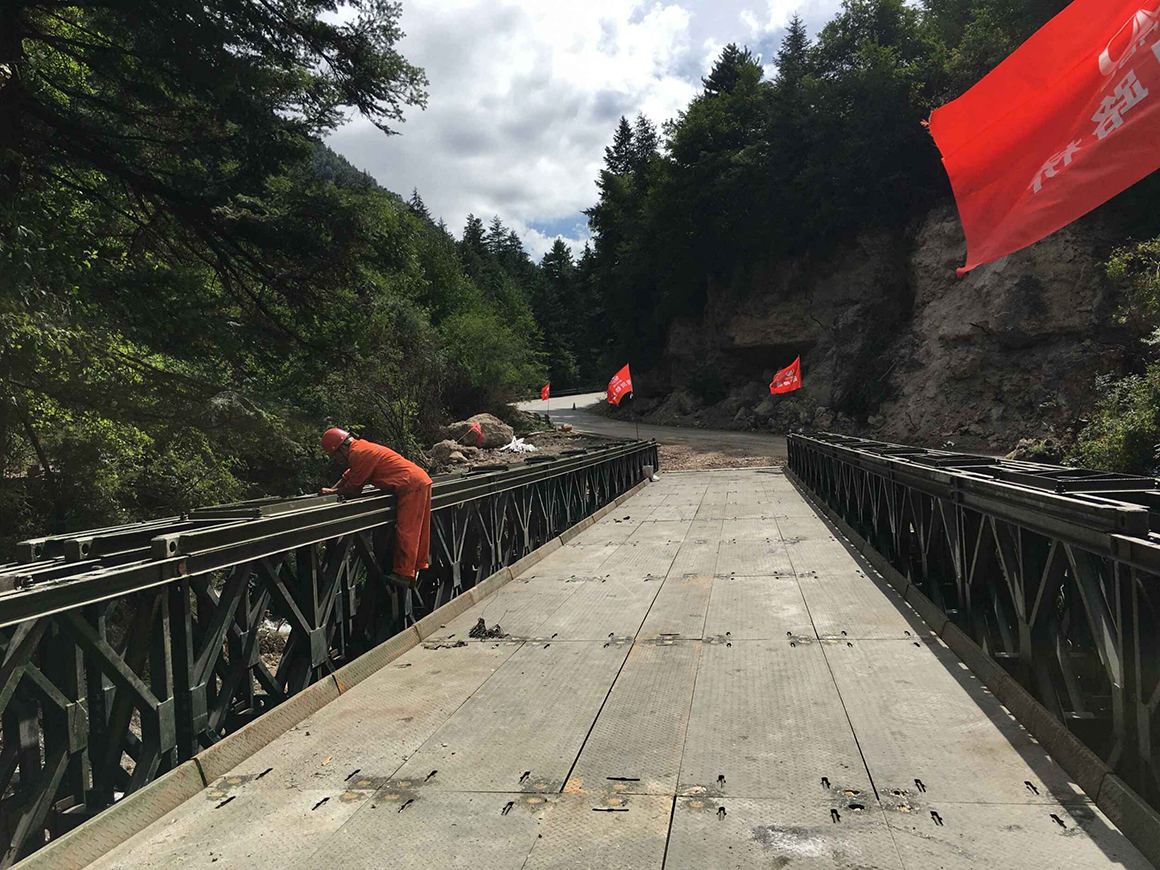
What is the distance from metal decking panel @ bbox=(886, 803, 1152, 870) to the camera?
255 centimetres

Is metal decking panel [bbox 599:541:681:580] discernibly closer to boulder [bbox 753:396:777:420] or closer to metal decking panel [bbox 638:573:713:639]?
metal decking panel [bbox 638:573:713:639]

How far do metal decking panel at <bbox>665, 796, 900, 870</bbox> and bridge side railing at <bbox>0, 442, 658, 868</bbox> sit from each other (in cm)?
231

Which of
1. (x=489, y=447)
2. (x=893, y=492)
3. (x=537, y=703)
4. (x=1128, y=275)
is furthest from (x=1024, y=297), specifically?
(x=537, y=703)

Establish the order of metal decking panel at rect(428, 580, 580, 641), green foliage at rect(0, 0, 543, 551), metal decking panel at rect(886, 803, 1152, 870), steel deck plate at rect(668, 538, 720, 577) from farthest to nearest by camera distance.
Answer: green foliage at rect(0, 0, 543, 551) < steel deck plate at rect(668, 538, 720, 577) < metal decking panel at rect(428, 580, 580, 641) < metal decking panel at rect(886, 803, 1152, 870)

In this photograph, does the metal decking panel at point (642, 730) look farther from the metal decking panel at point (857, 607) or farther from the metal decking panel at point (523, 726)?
the metal decking panel at point (857, 607)

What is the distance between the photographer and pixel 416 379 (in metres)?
29.9

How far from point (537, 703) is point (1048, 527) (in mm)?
2681

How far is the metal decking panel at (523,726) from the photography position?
3373mm

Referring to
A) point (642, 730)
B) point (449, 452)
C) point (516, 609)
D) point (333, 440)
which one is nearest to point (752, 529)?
point (516, 609)

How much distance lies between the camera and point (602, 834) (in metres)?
2.84

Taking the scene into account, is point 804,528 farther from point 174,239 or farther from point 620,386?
point 620,386

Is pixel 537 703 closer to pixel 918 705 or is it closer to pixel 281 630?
pixel 918 705

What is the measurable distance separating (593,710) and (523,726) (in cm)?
40

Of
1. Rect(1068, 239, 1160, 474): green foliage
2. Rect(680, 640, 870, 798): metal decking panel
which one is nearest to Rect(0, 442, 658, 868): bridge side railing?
Rect(680, 640, 870, 798): metal decking panel
